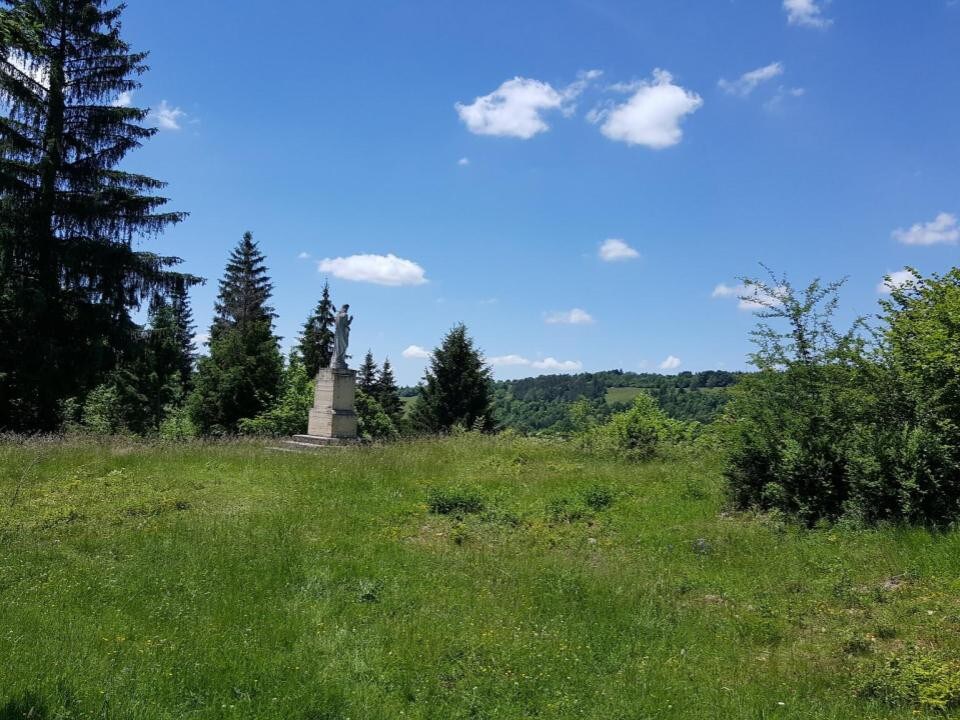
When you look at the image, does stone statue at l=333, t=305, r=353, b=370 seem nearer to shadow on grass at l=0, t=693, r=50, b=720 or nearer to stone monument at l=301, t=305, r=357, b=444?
stone monument at l=301, t=305, r=357, b=444

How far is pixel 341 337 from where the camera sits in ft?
65.5

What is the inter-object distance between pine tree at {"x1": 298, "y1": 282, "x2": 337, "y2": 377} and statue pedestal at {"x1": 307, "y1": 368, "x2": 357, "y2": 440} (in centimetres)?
2283

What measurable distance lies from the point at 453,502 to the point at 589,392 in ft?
301

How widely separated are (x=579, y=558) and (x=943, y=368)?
5.48 m

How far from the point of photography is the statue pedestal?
18406 mm

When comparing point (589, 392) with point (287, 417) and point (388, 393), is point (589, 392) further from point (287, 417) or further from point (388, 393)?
point (287, 417)

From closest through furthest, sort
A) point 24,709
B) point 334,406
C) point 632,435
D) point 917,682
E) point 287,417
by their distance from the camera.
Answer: point 24,709
point 917,682
point 632,435
point 334,406
point 287,417

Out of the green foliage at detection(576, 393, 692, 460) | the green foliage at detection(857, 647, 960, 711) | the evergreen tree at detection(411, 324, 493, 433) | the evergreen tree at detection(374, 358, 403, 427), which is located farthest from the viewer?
the evergreen tree at detection(374, 358, 403, 427)

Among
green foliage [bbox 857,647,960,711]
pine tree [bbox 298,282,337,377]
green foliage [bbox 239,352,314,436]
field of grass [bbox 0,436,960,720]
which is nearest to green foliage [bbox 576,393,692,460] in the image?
field of grass [bbox 0,436,960,720]

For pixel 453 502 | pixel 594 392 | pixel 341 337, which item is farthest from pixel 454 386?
pixel 594 392

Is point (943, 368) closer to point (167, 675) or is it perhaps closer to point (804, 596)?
point (804, 596)

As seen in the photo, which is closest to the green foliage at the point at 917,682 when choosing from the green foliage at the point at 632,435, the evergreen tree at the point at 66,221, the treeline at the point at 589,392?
the green foliage at the point at 632,435

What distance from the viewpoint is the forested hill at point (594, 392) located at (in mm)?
70281

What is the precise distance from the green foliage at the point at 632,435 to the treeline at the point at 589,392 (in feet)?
131
